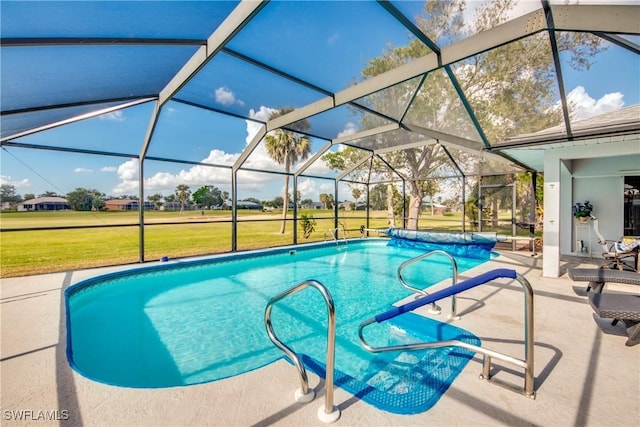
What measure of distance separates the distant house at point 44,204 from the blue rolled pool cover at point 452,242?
17201mm

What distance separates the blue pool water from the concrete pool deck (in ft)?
0.84

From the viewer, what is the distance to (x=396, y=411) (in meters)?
1.93

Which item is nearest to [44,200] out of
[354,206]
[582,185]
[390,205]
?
[354,206]

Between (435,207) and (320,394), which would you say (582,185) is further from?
(320,394)

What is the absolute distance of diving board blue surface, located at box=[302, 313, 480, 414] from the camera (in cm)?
211

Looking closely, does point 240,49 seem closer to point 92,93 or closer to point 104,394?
point 92,93

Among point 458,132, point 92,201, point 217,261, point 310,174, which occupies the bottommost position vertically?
point 217,261

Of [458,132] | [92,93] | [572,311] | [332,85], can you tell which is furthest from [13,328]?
[458,132]

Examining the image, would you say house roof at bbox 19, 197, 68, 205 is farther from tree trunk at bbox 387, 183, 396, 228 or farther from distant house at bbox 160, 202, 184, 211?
tree trunk at bbox 387, 183, 396, 228

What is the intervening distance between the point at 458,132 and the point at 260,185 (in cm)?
1133

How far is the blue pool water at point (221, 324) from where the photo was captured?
308 cm

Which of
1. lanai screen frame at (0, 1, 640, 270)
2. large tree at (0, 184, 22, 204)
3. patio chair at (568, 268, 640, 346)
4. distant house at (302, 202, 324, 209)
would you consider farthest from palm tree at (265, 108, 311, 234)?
patio chair at (568, 268, 640, 346)

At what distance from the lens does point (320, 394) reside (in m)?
2.06

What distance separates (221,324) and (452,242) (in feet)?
27.6
